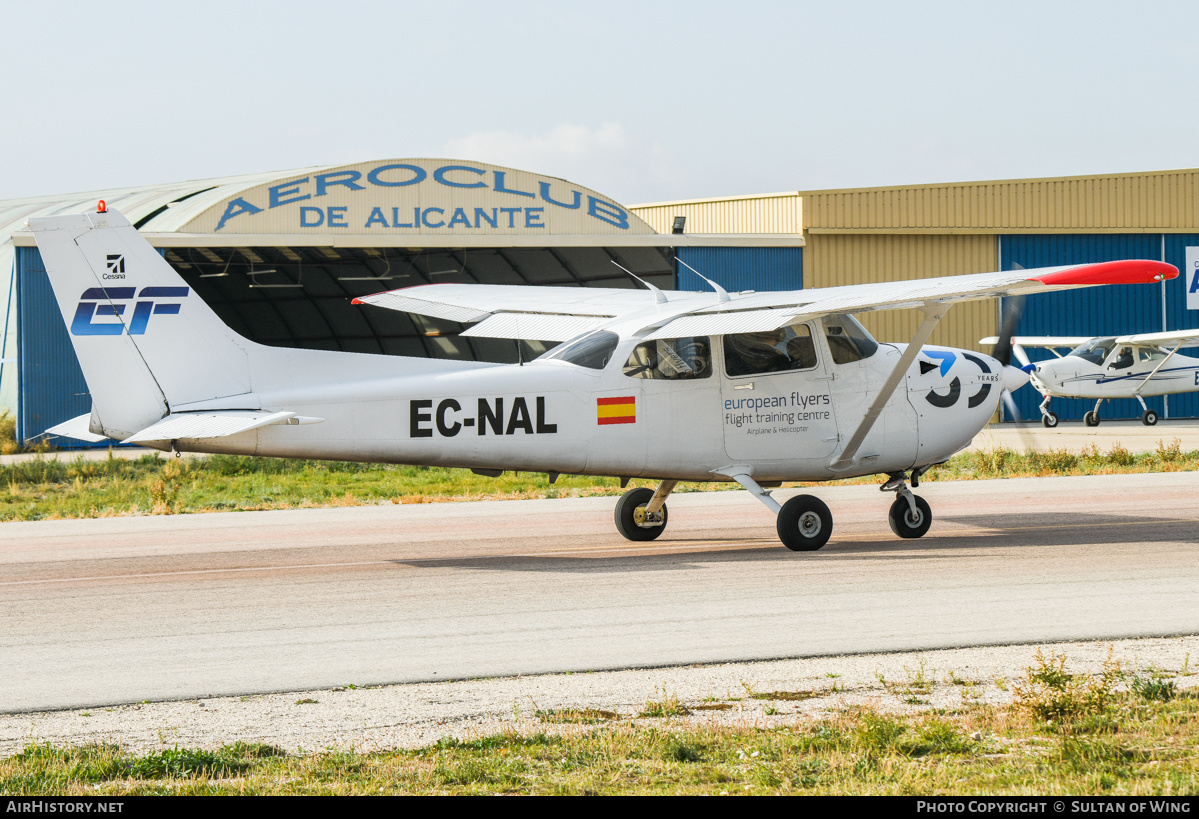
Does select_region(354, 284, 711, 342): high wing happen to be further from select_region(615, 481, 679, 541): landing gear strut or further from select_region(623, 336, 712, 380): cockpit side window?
select_region(615, 481, 679, 541): landing gear strut

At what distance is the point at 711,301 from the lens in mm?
13359

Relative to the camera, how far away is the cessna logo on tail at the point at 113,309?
10742mm

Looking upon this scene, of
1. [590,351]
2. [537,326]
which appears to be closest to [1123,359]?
[537,326]

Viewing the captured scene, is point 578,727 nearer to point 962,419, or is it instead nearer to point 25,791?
point 25,791

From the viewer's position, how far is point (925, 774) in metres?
5.02

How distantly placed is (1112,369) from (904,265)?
6.30 meters

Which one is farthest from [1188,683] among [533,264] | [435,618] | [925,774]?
[533,264]

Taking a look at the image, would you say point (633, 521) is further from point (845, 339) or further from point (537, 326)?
point (845, 339)

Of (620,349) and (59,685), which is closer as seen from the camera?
(59,685)

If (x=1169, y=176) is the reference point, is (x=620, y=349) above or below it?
below

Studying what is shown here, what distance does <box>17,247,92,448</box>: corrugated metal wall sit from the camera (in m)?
29.0

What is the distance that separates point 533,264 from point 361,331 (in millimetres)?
6449

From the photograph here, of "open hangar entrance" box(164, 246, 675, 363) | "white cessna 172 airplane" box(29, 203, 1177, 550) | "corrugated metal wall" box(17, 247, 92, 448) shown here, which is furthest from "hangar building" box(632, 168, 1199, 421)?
"white cessna 172 airplane" box(29, 203, 1177, 550)

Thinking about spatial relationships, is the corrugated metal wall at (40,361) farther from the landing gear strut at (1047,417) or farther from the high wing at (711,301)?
the landing gear strut at (1047,417)
